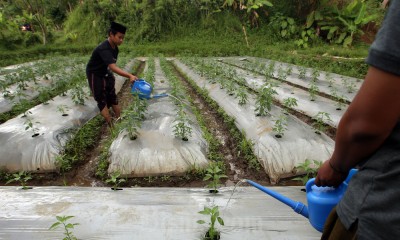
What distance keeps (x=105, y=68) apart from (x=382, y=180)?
4.16 meters

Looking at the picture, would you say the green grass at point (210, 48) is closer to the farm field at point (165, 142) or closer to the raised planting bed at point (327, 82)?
the raised planting bed at point (327, 82)

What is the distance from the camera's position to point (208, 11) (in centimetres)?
1528

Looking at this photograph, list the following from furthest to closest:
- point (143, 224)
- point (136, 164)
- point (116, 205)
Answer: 1. point (136, 164)
2. point (116, 205)
3. point (143, 224)

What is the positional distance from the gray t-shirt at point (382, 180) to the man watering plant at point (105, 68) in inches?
143

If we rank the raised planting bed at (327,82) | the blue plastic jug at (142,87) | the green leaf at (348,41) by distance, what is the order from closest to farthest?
the blue plastic jug at (142,87) < the raised planting bed at (327,82) < the green leaf at (348,41)

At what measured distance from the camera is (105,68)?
13.9ft

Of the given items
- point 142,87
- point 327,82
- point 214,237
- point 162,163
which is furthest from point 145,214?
point 327,82

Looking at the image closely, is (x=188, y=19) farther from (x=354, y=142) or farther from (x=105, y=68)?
(x=354, y=142)

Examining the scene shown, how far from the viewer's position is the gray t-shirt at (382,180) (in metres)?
0.65

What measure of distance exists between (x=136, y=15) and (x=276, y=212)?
1568 cm

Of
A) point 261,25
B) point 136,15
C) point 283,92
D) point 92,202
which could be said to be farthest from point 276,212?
point 136,15

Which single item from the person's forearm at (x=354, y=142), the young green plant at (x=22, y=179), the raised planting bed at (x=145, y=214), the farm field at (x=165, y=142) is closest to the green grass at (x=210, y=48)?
the farm field at (x=165, y=142)

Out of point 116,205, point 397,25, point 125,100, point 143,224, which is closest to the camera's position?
point 397,25

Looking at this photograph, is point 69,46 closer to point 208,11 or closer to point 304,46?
point 208,11
